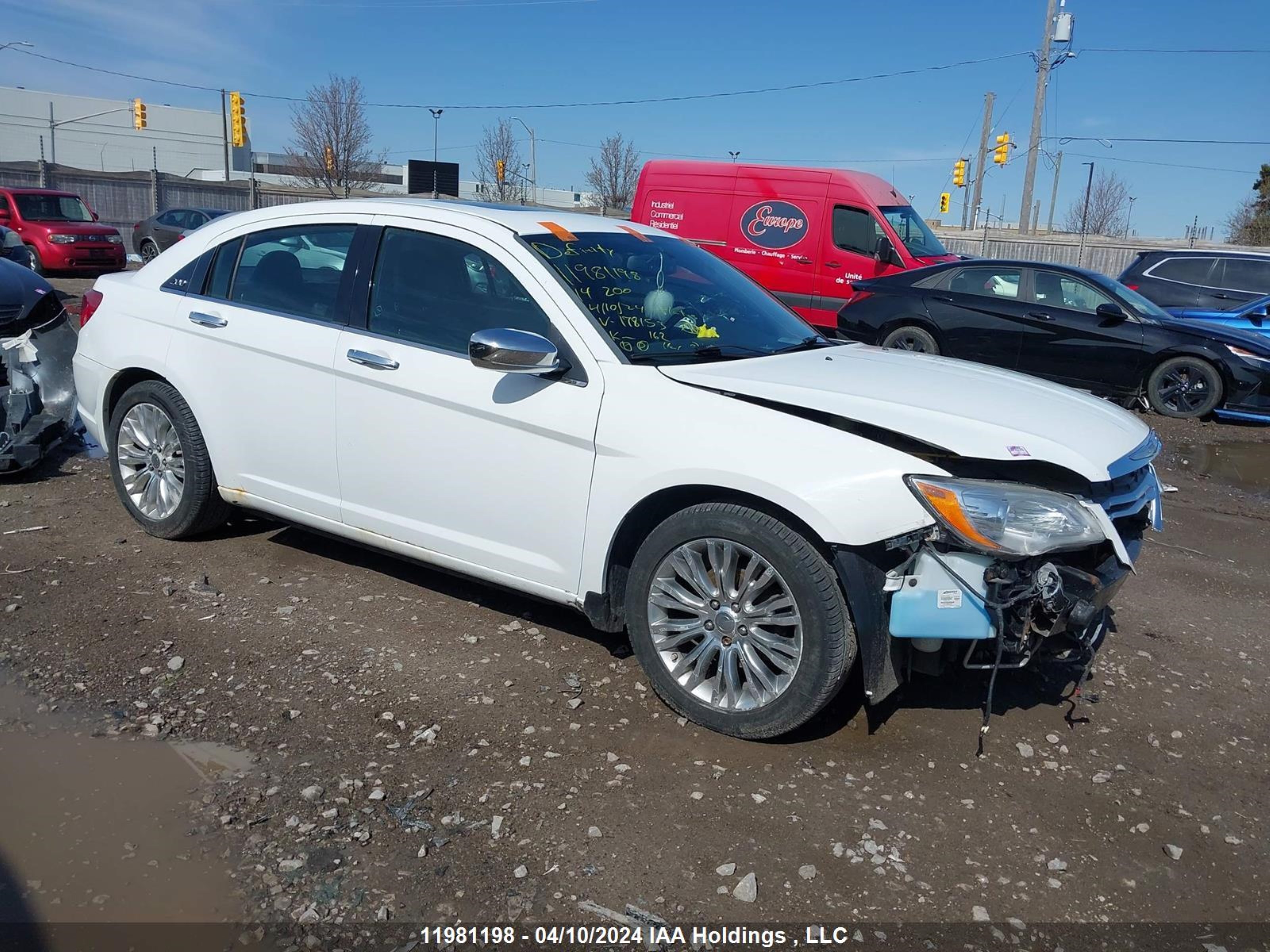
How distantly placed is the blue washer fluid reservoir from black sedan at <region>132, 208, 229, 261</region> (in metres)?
24.5

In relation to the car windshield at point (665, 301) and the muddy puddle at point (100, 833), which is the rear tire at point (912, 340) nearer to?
the car windshield at point (665, 301)

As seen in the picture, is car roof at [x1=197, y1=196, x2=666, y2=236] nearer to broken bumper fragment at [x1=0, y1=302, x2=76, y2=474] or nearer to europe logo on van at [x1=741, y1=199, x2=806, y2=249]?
broken bumper fragment at [x1=0, y1=302, x2=76, y2=474]

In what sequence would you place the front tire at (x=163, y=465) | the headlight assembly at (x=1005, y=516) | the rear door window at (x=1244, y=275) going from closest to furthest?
the headlight assembly at (x=1005, y=516)
the front tire at (x=163, y=465)
the rear door window at (x=1244, y=275)

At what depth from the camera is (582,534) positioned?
3.70 m

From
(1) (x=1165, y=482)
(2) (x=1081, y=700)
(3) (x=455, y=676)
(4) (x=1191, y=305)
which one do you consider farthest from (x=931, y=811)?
(4) (x=1191, y=305)

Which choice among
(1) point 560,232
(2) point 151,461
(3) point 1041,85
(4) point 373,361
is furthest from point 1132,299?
(3) point 1041,85

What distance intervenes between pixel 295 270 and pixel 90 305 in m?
1.69

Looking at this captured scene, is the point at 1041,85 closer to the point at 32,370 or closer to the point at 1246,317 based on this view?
the point at 1246,317

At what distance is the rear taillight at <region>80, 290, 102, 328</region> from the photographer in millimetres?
5453

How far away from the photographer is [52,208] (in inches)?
881

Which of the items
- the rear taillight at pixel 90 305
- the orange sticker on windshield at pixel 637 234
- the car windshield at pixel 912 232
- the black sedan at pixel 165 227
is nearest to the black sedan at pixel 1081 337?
Result: the car windshield at pixel 912 232

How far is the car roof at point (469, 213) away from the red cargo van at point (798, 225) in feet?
28.5

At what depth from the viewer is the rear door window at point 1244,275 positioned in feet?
43.3

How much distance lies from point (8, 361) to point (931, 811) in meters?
6.30
